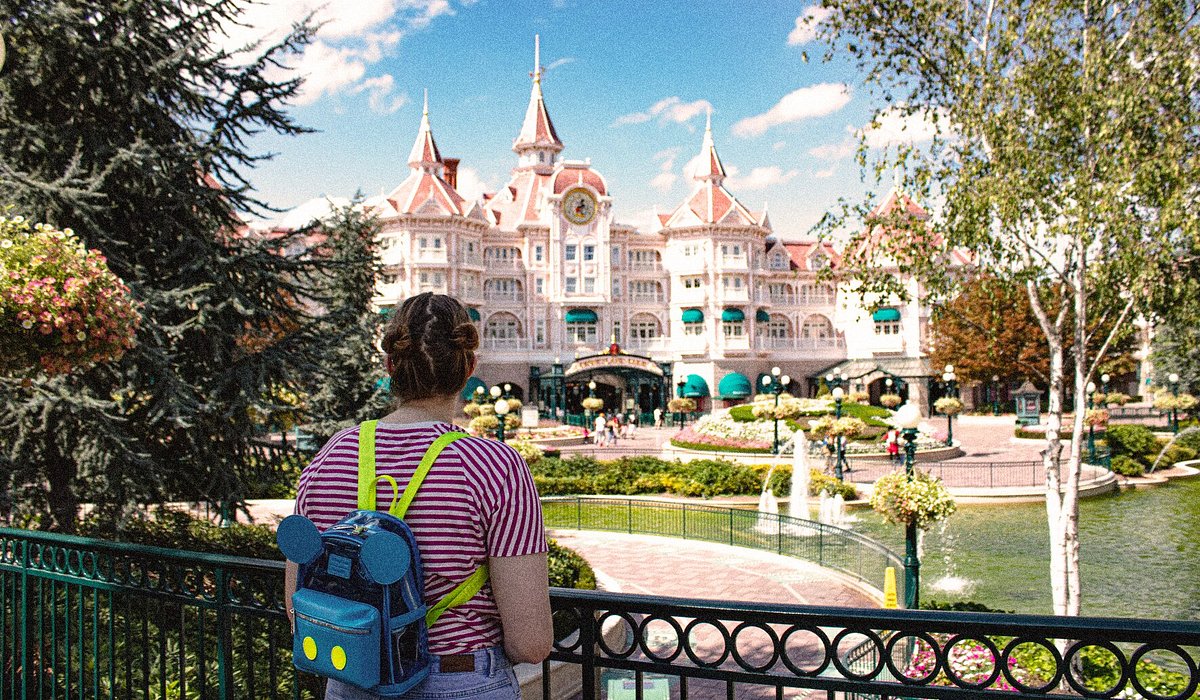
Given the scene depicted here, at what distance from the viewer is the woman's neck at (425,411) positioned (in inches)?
96.7

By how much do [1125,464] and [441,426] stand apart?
3329 centimetres

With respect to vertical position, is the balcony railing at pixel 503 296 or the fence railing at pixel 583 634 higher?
the balcony railing at pixel 503 296

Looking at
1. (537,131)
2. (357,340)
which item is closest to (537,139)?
(537,131)

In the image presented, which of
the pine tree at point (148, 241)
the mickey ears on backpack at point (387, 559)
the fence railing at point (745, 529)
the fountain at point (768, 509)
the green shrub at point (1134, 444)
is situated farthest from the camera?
the green shrub at point (1134, 444)

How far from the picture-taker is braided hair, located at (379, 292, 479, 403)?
2.48 metres

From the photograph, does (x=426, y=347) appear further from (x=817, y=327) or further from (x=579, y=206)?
(x=817, y=327)

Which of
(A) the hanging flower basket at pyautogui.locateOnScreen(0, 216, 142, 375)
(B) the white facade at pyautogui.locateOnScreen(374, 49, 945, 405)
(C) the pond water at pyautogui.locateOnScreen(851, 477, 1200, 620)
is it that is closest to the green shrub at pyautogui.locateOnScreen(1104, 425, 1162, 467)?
(C) the pond water at pyautogui.locateOnScreen(851, 477, 1200, 620)

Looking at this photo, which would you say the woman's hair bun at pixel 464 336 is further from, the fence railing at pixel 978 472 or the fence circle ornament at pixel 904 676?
the fence railing at pixel 978 472

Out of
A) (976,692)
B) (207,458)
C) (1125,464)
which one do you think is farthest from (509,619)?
(1125,464)

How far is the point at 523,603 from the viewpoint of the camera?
7.78 ft

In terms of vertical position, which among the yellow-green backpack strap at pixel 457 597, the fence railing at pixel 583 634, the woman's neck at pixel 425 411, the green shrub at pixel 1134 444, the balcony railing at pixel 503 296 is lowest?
the green shrub at pixel 1134 444

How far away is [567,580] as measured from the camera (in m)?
12.1

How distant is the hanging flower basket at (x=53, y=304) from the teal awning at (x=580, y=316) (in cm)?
5076

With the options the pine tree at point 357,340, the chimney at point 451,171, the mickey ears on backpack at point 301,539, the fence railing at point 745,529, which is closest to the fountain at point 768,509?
the fence railing at point 745,529
